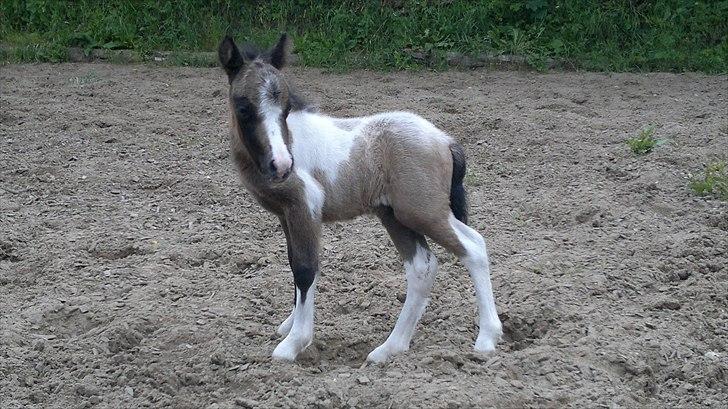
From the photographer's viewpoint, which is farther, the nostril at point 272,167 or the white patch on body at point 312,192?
the white patch on body at point 312,192

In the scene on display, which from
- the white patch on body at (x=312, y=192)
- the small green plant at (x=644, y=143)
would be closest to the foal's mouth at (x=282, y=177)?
the white patch on body at (x=312, y=192)

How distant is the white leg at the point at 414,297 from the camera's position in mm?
4375

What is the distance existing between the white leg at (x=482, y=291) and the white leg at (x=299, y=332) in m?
0.77

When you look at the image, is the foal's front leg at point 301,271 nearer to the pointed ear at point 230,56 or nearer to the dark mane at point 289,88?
the dark mane at point 289,88

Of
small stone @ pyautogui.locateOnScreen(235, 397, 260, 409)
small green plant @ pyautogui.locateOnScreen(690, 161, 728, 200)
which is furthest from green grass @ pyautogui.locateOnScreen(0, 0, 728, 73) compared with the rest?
small stone @ pyautogui.locateOnScreen(235, 397, 260, 409)

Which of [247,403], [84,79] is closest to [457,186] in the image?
[247,403]

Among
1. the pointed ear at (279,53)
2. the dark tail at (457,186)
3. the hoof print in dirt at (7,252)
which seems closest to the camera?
the pointed ear at (279,53)

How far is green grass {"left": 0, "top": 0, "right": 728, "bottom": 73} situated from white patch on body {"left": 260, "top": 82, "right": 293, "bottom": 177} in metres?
6.32

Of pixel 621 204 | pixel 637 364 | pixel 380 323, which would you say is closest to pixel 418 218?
pixel 380 323

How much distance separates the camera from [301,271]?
167 inches

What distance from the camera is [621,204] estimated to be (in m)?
6.04

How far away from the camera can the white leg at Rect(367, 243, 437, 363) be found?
438 cm

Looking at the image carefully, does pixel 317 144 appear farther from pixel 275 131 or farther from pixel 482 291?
pixel 482 291

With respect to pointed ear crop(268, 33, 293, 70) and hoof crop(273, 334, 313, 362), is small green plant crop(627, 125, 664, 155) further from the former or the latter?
hoof crop(273, 334, 313, 362)
